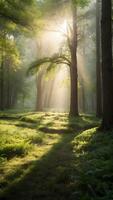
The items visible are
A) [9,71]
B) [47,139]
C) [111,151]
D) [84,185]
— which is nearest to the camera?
[84,185]

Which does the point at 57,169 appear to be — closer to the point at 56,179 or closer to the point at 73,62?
the point at 56,179

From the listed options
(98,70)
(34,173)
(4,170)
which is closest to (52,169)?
(34,173)

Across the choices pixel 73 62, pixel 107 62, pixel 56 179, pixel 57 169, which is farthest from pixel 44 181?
pixel 73 62

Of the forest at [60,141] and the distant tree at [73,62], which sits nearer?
the forest at [60,141]

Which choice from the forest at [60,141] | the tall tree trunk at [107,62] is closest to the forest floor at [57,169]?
the forest at [60,141]

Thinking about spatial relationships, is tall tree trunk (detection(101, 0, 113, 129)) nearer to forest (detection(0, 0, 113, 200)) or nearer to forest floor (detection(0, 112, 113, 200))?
forest (detection(0, 0, 113, 200))

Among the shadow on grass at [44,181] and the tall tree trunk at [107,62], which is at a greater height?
the tall tree trunk at [107,62]

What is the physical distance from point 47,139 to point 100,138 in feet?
9.39

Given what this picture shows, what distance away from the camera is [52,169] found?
25.5 ft

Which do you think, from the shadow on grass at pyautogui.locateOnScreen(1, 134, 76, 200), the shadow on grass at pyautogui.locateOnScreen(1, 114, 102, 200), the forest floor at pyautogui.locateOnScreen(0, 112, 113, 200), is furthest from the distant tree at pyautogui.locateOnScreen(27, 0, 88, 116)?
the shadow on grass at pyautogui.locateOnScreen(1, 134, 76, 200)

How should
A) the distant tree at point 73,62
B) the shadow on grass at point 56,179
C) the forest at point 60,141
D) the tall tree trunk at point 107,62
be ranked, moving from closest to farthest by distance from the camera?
the shadow on grass at point 56,179 < the forest at point 60,141 < the tall tree trunk at point 107,62 < the distant tree at point 73,62

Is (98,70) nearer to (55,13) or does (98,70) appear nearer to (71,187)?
(55,13)

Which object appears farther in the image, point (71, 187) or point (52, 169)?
point (52, 169)

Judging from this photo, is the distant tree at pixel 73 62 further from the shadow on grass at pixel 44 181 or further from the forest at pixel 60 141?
the shadow on grass at pixel 44 181
